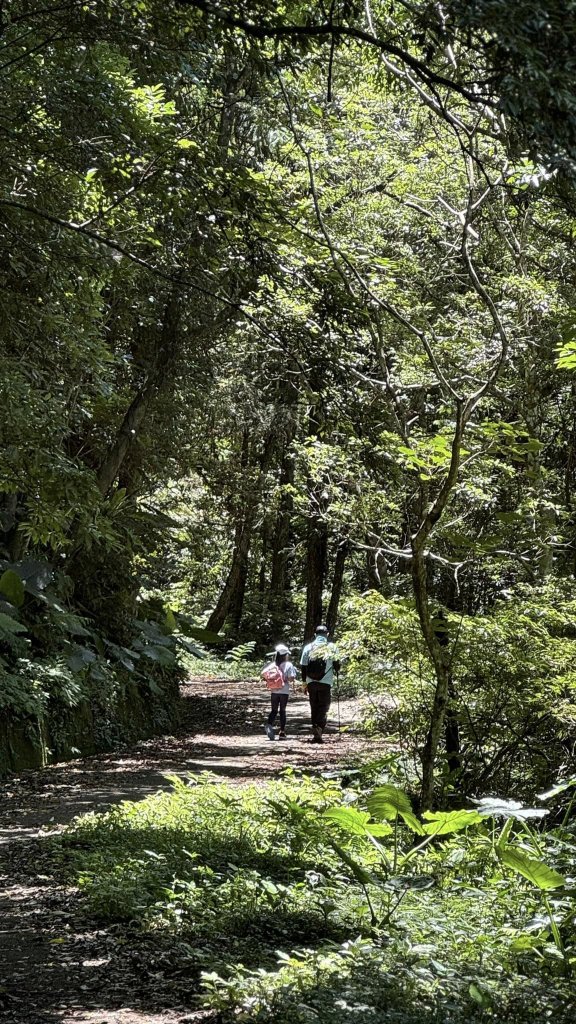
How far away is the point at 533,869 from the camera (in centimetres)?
485

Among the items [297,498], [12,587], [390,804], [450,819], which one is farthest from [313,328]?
[12,587]

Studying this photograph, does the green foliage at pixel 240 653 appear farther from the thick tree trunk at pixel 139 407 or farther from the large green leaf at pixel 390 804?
the large green leaf at pixel 390 804

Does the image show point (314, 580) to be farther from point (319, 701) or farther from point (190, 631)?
point (319, 701)

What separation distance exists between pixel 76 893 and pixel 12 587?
726 cm

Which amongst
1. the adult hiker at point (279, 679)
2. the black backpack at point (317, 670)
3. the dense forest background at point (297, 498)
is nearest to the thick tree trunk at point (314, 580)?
the dense forest background at point (297, 498)

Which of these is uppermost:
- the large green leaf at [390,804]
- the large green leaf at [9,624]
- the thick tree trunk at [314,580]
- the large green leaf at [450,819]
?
the thick tree trunk at [314,580]

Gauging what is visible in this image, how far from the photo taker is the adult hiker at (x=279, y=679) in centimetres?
1511

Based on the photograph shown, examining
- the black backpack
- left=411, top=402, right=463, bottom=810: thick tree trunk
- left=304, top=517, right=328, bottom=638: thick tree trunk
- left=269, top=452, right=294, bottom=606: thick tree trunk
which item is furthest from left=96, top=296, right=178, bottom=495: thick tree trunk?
left=269, top=452, right=294, bottom=606: thick tree trunk

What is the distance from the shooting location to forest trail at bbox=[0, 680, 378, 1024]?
4.35 m

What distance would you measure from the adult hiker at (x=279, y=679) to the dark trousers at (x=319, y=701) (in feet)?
1.22

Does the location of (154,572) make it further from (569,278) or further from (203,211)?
(203,211)

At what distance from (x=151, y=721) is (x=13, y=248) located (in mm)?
10262

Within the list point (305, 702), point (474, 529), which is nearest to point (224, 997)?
point (474, 529)

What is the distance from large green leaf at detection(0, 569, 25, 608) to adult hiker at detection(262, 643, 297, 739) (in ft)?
13.1
